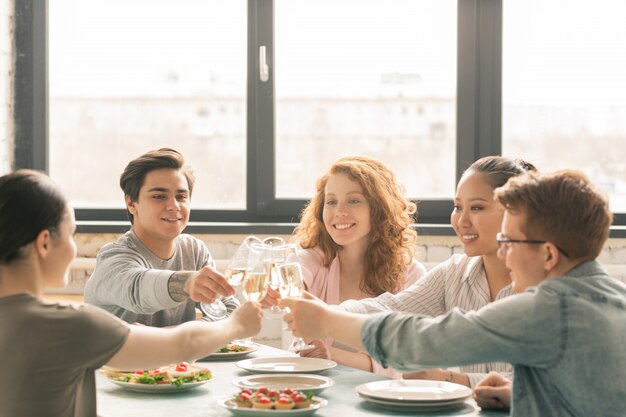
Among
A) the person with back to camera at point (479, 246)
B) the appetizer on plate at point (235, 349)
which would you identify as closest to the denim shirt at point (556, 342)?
the person with back to camera at point (479, 246)

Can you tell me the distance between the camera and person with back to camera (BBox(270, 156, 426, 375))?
3.40 metres

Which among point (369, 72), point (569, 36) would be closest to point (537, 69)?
point (569, 36)

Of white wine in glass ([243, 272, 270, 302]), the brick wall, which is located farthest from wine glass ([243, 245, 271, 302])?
the brick wall

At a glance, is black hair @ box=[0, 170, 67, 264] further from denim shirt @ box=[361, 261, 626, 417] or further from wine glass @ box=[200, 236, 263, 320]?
denim shirt @ box=[361, 261, 626, 417]

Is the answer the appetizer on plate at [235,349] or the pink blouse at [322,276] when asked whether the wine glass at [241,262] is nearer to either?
the appetizer on plate at [235,349]

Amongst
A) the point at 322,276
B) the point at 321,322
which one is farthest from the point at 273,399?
the point at 322,276

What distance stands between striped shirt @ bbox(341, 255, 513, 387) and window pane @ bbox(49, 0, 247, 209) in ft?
6.26

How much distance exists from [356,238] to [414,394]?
137 cm

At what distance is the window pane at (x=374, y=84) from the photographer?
4.46 m

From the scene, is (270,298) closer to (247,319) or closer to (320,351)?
(247,319)

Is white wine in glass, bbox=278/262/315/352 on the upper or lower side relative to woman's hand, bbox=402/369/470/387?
upper

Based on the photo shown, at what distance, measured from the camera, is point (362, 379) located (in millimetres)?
2387

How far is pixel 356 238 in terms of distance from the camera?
134 inches

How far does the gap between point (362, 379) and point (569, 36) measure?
2545 millimetres
